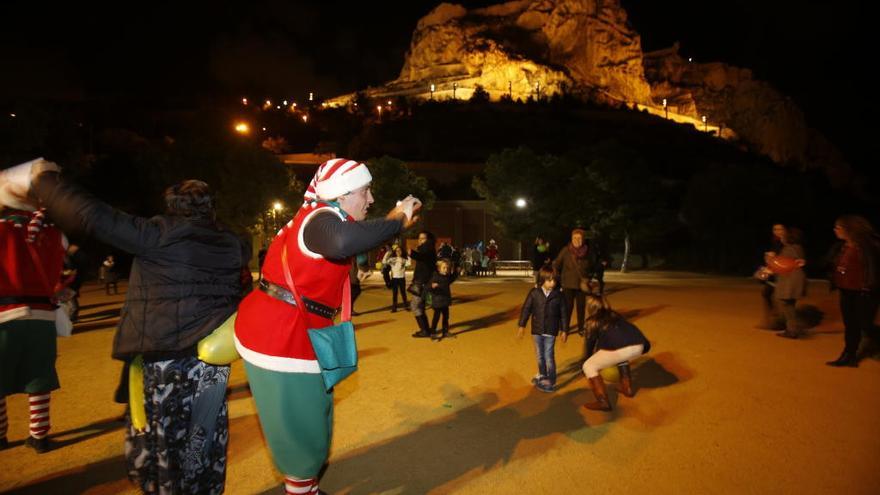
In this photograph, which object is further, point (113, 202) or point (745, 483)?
point (113, 202)

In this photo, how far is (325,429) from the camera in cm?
271

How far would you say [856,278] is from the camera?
7156mm

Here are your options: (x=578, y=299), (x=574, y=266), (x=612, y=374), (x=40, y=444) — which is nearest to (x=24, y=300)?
(x=40, y=444)

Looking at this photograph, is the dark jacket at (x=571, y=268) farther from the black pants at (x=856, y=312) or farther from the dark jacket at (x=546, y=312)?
the black pants at (x=856, y=312)

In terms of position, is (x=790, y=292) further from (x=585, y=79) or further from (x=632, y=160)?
(x=585, y=79)

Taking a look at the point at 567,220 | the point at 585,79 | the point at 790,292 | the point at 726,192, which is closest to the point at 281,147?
the point at 567,220

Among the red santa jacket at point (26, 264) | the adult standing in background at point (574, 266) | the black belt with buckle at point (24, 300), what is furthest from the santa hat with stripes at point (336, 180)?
the adult standing in background at point (574, 266)

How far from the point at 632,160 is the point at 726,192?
6.70 meters

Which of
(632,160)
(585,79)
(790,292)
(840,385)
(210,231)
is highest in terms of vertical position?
(585,79)

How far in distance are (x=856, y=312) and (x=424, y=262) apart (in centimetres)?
642

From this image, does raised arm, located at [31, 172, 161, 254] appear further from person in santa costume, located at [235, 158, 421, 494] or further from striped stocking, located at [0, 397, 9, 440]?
striped stocking, located at [0, 397, 9, 440]

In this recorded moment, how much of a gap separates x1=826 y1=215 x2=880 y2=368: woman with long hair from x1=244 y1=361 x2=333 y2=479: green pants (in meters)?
7.42

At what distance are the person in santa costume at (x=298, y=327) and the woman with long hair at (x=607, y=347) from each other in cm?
358

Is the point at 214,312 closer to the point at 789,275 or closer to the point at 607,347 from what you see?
the point at 607,347
